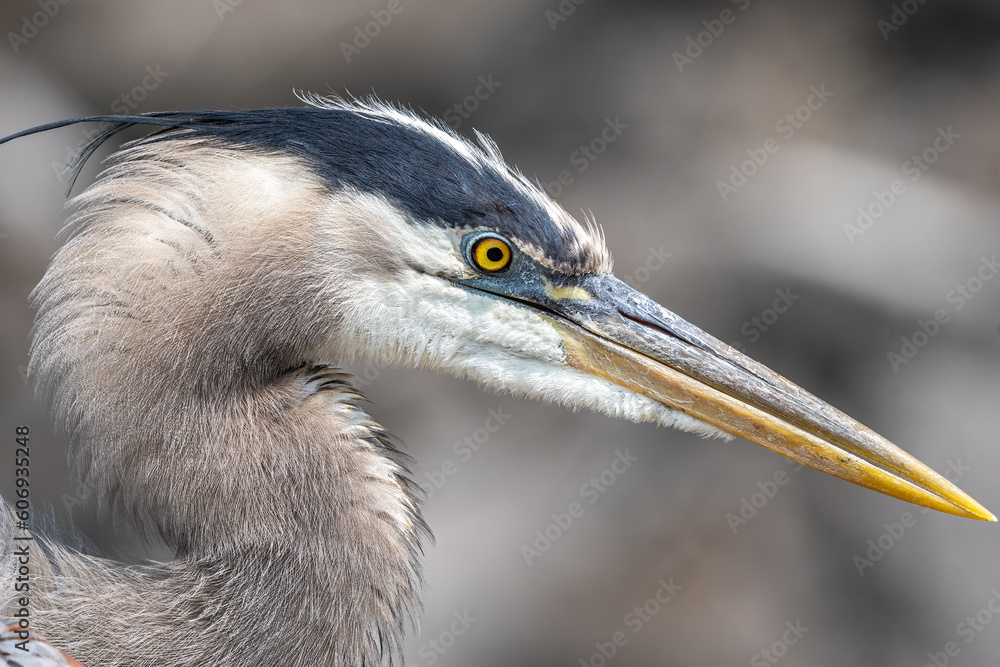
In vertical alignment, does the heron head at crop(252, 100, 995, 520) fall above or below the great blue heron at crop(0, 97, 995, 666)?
above

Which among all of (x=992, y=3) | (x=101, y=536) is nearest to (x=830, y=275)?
(x=992, y=3)

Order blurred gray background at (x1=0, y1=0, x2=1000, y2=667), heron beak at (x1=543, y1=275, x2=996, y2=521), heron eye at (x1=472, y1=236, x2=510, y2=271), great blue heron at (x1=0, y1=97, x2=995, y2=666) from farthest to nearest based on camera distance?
blurred gray background at (x1=0, y1=0, x2=1000, y2=667), heron beak at (x1=543, y1=275, x2=996, y2=521), heron eye at (x1=472, y1=236, x2=510, y2=271), great blue heron at (x1=0, y1=97, x2=995, y2=666)

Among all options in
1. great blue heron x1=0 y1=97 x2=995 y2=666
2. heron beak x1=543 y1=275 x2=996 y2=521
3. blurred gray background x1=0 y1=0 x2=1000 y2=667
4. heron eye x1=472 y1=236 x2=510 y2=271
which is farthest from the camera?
blurred gray background x1=0 y1=0 x2=1000 y2=667

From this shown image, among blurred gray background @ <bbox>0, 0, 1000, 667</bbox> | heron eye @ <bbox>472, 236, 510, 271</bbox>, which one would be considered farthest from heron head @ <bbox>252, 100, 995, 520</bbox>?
blurred gray background @ <bbox>0, 0, 1000, 667</bbox>

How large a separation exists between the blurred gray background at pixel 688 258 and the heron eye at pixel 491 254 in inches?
70.4

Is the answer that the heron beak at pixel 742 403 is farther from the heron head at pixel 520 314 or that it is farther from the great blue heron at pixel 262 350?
the great blue heron at pixel 262 350

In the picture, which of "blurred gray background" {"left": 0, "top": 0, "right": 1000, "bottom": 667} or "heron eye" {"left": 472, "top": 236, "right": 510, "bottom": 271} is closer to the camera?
"heron eye" {"left": 472, "top": 236, "right": 510, "bottom": 271}

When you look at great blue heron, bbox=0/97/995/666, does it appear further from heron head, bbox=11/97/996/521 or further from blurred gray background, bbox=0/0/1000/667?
blurred gray background, bbox=0/0/1000/667

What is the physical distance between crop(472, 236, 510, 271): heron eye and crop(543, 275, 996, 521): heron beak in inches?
6.6

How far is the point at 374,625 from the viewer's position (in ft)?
3.86

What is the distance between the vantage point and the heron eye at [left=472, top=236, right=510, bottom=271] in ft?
3.99

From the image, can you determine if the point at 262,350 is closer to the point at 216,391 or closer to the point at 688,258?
the point at 216,391

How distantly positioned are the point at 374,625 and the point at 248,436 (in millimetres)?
351

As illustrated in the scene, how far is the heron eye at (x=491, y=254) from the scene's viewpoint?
3.99 ft
